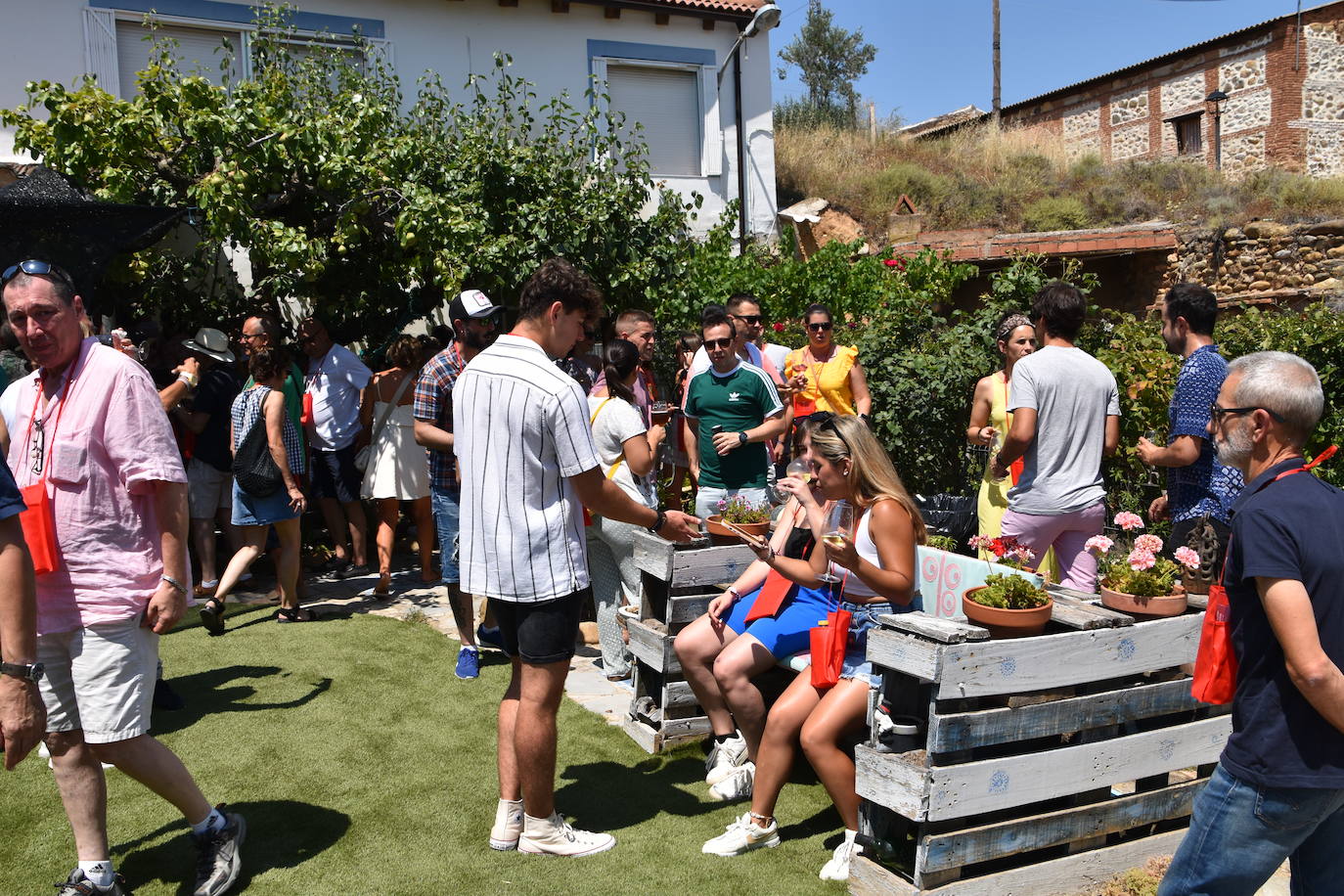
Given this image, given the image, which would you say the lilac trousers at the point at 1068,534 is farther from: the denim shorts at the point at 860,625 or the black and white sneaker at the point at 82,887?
the black and white sneaker at the point at 82,887

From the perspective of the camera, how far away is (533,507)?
3512 mm

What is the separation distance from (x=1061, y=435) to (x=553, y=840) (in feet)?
9.32

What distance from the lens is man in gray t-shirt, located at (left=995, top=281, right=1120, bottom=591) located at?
15.4 ft

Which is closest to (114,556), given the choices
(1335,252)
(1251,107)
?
(1335,252)

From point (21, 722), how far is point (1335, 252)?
621 inches

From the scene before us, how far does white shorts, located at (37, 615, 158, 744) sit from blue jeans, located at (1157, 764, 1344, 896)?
9.65ft

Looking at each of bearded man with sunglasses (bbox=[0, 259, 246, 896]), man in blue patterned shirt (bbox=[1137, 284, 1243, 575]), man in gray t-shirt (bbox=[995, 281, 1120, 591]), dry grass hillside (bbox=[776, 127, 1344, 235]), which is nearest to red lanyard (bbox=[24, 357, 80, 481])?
bearded man with sunglasses (bbox=[0, 259, 246, 896])

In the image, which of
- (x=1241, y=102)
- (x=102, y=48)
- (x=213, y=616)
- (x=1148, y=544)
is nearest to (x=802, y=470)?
(x=1148, y=544)

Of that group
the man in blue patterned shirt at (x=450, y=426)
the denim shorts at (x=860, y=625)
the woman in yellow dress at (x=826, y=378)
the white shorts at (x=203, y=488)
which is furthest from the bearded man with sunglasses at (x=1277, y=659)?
the white shorts at (x=203, y=488)

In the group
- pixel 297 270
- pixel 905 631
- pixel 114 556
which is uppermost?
pixel 297 270

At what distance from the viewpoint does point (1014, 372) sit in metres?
4.79

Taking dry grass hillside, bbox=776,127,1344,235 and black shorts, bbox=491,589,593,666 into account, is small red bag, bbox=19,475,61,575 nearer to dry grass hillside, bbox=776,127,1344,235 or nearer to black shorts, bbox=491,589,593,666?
black shorts, bbox=491,589,593,666

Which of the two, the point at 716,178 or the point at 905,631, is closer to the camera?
the point at 905,631

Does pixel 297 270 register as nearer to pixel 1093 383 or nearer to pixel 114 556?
pixel 114 556
